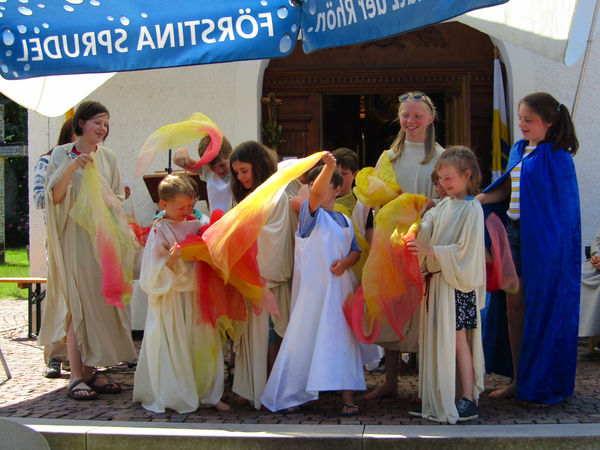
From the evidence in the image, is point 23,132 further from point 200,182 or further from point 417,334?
point 417,334

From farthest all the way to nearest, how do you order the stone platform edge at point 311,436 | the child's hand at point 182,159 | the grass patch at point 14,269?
1. the grass patch at point 14,269
2. the child's hand at point 182,159
3. the stone platform edge at point 311,436

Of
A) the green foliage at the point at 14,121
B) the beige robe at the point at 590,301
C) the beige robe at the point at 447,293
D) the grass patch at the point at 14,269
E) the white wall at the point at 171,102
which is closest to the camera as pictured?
the beige robe at the point at 447,293

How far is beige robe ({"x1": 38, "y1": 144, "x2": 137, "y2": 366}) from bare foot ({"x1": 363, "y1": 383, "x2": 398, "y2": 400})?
66.4 inches

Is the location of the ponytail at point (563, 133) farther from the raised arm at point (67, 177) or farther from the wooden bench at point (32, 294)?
the wooden bench at point (32, 294)

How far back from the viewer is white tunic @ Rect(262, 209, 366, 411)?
14.2 ft

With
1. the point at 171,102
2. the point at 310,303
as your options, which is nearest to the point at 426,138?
the point at 310,303

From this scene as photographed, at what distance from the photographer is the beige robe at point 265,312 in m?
4.62

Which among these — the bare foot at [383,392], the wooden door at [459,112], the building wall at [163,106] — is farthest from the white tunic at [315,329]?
the wooden door at [459,112]

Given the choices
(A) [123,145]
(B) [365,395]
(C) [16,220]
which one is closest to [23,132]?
(C) [16,220]

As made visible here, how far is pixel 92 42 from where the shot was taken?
4715 mm

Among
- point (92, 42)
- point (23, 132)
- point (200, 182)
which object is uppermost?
point (23, 132)

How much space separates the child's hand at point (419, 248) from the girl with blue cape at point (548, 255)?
736 millimetres

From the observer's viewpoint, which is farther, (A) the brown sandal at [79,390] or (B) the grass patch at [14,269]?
(B) the grass patch at [14,269]

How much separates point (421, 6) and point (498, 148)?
11.3ft
